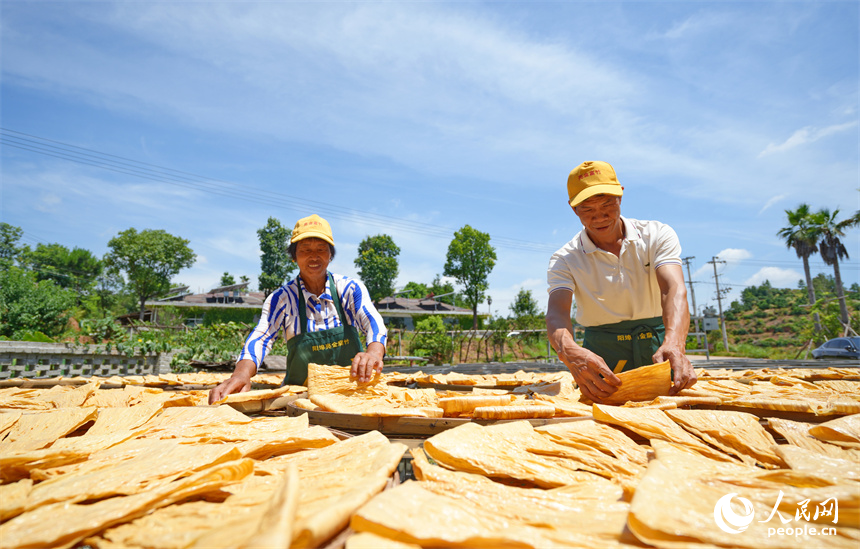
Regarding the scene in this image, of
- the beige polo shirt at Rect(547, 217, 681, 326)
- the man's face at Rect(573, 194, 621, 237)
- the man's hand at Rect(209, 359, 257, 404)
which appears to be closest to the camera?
the man's hand at Rect(209, 359, 257, 404)

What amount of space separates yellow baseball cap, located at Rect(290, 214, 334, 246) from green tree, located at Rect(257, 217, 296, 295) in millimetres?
36537

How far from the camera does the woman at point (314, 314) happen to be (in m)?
2.55

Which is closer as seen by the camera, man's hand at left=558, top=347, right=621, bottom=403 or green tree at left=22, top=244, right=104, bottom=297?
man's hand at left=558, top=347, right=621, bottom=403

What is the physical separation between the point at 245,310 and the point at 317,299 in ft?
114

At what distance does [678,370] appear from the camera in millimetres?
1532

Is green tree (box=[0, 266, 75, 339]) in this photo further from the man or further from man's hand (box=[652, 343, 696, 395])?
man's hand (box=[652, 343, 696, 395])

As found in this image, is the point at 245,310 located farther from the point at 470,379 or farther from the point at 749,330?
the point at 749,330

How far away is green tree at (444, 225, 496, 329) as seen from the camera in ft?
99.4

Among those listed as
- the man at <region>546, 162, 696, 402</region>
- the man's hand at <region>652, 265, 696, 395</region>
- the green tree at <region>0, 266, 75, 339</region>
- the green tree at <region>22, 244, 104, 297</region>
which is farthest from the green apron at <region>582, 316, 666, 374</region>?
the green tree at <region>22, 244, 104, 297</region>

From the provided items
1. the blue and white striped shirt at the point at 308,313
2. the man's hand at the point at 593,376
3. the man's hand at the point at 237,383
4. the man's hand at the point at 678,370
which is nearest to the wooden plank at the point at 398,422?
the man's hand at the point at 593,376

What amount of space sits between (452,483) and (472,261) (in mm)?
29762

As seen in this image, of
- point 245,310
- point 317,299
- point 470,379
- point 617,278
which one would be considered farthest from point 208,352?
point 245,310

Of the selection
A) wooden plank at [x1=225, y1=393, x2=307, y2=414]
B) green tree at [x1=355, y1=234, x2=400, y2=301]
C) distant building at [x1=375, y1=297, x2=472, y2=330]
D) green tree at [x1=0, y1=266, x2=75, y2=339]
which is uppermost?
green tree at [x1=355, y1=234, x2=400, y2=301]

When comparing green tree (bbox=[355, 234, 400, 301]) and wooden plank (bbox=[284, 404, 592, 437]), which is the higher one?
green tree (bbox=[355, 234, 400, 301])
